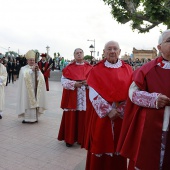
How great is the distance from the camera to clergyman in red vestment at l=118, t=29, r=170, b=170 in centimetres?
246

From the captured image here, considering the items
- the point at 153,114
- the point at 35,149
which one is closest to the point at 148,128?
the point at 153,114

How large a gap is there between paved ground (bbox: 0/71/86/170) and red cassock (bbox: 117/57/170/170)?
198cm

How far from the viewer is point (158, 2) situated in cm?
1417

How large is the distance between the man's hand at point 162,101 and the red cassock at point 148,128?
0.33 feet

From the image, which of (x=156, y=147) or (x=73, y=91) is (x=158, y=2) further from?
(x=156, y=147)

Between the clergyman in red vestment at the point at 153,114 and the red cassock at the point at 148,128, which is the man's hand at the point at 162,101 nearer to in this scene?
the clergyman in red vestment at the point at 153,114

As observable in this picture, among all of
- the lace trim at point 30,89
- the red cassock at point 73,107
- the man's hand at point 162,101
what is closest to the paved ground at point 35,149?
the red cassock at point 73,107

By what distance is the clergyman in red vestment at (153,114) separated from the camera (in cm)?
246

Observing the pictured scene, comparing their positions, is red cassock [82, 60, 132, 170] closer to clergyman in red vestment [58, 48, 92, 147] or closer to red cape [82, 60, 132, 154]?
red cape [82, 60, 132, 154]

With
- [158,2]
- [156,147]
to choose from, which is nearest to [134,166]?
[156,147]

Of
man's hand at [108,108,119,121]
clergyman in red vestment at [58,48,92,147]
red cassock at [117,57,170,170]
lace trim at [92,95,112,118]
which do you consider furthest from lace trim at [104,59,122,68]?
clergyman in red vestment at [58,48,92,147]

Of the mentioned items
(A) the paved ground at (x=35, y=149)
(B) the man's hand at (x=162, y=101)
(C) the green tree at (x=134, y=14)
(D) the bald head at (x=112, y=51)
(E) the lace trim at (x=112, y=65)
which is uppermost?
(C) the green tree at (x=134, y=14)

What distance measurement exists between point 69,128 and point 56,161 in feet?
2.85

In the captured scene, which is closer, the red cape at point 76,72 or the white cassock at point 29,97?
the red cape at point 76,72
